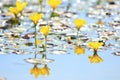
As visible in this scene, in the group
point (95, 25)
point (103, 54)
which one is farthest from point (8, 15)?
point (103, 54)

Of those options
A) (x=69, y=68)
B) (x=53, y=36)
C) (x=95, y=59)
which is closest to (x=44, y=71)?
(x=69, y=68)

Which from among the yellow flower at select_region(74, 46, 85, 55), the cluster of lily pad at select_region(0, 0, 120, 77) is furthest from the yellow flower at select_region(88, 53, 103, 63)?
the yellow flower at select_region(74, 46, 85, 55)

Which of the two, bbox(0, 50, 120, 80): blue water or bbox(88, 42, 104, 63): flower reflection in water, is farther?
bbox(88, 42, 104, 63): flower reflection in water

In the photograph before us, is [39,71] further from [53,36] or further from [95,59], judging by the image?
[53,36]

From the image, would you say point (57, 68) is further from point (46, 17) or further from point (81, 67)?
point (46, 17)

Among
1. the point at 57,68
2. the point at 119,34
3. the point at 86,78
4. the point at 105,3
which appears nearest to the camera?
the point at 86,78

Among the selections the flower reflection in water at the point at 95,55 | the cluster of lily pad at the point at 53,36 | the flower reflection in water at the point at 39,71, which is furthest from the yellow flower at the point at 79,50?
the flower reflection in water at the point at 39,71

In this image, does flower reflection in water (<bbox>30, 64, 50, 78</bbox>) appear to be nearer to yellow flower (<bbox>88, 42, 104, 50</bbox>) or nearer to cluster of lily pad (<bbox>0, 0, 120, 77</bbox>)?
cluster of lily pad (<bbox>0, 0, 120, 77</bbox>)

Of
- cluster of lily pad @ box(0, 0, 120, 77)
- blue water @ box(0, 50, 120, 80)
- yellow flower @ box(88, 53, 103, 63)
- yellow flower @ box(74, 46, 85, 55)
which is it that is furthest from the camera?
yellow flower @ box(74, 46, 85, 55)

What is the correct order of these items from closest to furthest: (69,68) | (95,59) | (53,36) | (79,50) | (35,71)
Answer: (35,71)
(69,68)
(95,59)
(79,50)
(53,36)
